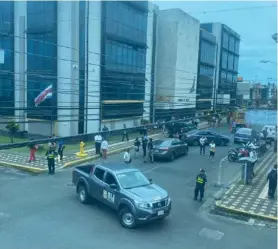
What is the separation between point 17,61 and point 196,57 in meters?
24.0

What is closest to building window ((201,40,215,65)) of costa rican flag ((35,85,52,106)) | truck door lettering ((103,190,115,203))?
costa rican flag ((35,85,52,106))

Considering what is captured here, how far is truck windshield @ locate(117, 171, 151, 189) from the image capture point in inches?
427

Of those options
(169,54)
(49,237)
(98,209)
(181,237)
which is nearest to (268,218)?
(181,237)

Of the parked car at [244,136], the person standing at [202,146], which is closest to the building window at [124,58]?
the person standing at [202,146]

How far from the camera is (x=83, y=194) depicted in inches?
475

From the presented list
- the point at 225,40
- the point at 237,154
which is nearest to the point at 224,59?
the point at 225,40

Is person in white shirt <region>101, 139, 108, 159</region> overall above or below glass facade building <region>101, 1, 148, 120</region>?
below

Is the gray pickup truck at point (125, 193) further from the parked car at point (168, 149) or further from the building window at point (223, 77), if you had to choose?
the building window at point (223, 77)

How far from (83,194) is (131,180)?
2104 millimetres

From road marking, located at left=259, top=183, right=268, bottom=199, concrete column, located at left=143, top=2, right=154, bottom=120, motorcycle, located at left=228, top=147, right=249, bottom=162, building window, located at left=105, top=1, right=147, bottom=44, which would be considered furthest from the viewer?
concrete column, located at left=143, top=2, right=154, bottom=120

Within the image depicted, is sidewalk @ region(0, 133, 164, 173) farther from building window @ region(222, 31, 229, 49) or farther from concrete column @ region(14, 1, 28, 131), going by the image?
building window @ region(222, 31, 229, 49)

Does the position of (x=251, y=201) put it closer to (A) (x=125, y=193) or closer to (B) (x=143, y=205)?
(B) (x=143, y=205)

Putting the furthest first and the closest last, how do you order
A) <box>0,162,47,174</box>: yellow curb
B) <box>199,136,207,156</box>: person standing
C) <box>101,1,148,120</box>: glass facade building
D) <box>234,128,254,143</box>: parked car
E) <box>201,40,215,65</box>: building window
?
<box>201,40,215,65</box>: building window < <box>101,1,148,120</box>: glass facade building < <box>234,128,254,143</box>: parked car < <box>199,136,207,156</box>: person standing < <box>0,162,47,174</box>: yellow curb

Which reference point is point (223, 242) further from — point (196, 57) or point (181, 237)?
point (196, 57)
